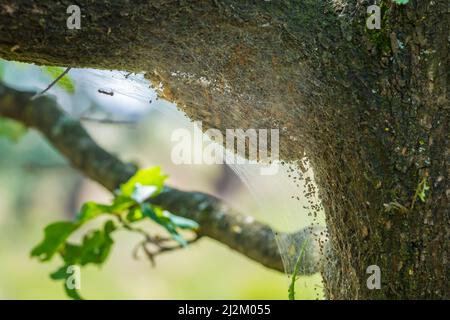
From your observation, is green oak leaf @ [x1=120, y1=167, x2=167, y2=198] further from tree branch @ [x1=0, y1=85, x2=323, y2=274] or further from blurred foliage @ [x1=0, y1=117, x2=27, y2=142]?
blurred foliage @ [x1=0, y1=117, x2=27, y2=142]

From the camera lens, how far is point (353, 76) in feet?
3.74

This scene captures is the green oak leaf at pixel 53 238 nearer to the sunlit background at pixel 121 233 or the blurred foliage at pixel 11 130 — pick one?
the blurred foliage at pixel 11 130

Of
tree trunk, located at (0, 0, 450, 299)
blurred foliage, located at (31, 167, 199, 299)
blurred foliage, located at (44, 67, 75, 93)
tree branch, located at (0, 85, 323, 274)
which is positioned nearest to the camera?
tree trunk, located at (0, 0, 450, 299)

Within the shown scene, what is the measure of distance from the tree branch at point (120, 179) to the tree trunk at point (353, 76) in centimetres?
43

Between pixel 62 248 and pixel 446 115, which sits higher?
pixel 446 115

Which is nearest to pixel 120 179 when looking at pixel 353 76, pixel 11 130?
pixel 11 130

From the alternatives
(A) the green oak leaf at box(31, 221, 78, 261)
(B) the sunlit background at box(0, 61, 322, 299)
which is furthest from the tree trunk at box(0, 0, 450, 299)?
(B) the sunlit background at box(0, 61, 322, 299)

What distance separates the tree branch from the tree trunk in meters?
0.43

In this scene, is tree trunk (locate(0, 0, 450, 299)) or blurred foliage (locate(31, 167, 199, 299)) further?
blurred foliage (locate(31, 167, 199, 299))

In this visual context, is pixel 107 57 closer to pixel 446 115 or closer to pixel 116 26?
pixel 116 26

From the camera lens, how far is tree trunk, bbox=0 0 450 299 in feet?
3.61

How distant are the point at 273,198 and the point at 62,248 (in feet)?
2.15

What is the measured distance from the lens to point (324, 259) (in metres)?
1.34
